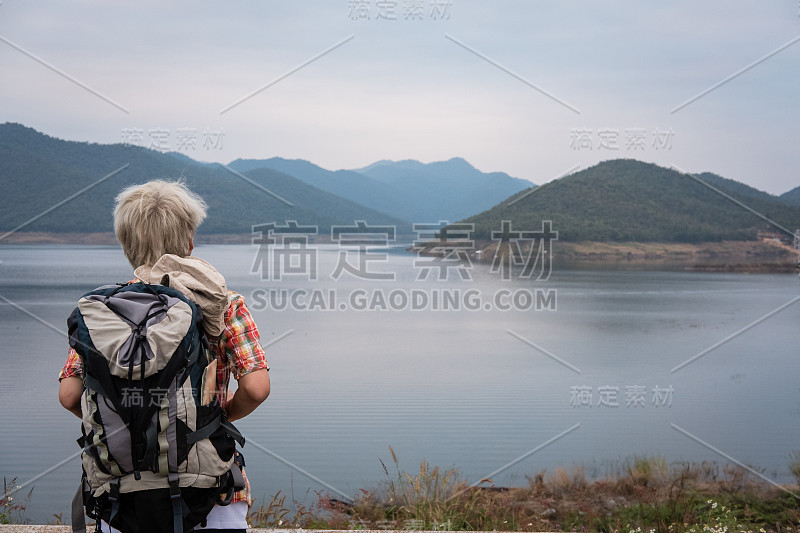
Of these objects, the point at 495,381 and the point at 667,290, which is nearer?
the point at 495,381

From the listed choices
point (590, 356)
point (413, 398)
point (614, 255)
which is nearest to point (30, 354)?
point (413, 398)

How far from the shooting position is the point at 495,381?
41.2 feet

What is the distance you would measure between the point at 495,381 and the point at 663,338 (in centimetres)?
789

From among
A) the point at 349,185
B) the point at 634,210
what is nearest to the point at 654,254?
the point at 634,210

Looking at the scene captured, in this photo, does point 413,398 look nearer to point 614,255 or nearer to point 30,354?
point 30,354

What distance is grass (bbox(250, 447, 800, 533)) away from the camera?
2.86m

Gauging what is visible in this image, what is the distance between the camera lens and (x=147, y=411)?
3.66 ft

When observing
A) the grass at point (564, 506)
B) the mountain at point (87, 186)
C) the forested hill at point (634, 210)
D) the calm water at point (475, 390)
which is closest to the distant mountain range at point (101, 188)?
the mountain at point (87, 186)

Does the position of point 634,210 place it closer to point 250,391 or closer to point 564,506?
point 564,506

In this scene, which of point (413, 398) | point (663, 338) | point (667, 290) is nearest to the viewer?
point (413, 398)

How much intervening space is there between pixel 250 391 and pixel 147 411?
198 mm

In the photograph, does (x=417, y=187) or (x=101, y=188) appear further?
(x=417, y=187)

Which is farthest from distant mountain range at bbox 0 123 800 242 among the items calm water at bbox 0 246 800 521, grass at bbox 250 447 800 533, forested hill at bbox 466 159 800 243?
grass at bbox 250 447 800 533

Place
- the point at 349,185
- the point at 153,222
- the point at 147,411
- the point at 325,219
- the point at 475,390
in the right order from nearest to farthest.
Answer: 1. the point at 147,411
2. the point at 153,222
3. the point at 475,390
4. the point at 325,219
5. the point at 349,185
